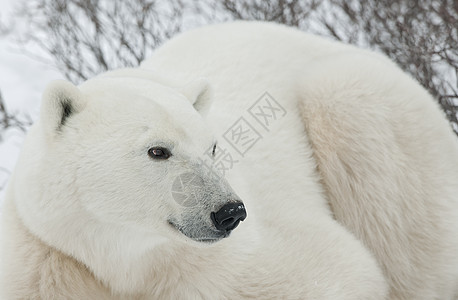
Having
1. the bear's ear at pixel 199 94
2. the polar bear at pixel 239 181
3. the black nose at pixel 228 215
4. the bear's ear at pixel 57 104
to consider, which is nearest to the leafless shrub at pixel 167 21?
the polar bear at pixel 239 181

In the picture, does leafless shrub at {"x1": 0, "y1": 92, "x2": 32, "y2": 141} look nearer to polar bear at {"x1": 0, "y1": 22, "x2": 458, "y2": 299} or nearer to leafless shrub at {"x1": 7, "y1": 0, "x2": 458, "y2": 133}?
leafless shrub at {"x1": 7, "y1": 0, "x2": 458, "y2": 133}

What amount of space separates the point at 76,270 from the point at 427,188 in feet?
4.82

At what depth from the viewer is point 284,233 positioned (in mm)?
2480

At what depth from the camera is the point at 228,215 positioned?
1900 millimetres

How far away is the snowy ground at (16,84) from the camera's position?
4730 millimetres

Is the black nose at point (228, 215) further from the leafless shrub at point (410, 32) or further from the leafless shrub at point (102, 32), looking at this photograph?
the leafless shrub at point (102, 32)

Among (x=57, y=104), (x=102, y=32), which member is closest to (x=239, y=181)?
(x=57, y=104)

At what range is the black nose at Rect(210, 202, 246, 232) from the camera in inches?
74.8

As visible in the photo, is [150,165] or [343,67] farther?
[343,67]

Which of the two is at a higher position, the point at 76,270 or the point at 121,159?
the point at 121,159

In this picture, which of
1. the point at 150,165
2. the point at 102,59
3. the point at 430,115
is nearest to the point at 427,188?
the point at 430,115

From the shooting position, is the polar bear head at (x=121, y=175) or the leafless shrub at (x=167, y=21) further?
the leafless shrub at (x=167, y=21)

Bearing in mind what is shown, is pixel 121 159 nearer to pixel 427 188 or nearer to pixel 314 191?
pixel 314 191

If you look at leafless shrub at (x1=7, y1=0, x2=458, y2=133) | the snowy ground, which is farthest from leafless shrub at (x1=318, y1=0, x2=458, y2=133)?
the snowy ground
